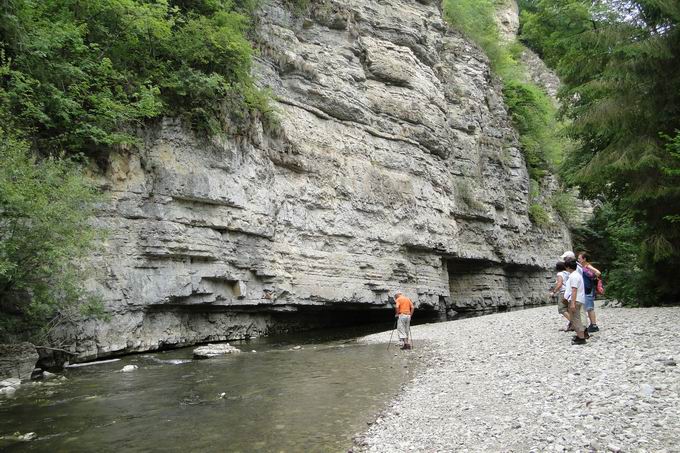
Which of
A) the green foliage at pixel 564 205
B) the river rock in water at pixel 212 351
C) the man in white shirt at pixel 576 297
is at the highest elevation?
the green foliage at pixel 564 205

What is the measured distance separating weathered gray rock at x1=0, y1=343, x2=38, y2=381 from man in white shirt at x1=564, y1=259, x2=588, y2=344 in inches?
490

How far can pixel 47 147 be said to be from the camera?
1463 centimetres

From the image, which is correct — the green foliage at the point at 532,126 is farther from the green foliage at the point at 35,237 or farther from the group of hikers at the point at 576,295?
the green foliage at the point at 35,237

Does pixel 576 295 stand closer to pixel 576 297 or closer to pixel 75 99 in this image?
pixel 576 297

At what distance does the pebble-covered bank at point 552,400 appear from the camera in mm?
4922

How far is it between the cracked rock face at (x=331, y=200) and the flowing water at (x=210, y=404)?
14.5 feet

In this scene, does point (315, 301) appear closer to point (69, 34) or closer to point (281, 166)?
point (281, 166)

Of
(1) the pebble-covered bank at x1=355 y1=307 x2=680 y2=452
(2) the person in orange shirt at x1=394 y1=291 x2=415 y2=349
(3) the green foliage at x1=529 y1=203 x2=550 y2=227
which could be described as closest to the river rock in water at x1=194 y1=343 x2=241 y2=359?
(2) the person in orange shirt at x1=394 y1=291 x2=415 y2=349

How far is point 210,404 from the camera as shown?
8.69 meters

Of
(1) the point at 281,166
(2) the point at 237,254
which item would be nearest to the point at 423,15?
(1) the point at 281,166

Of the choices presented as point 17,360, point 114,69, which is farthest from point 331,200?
point 17,360

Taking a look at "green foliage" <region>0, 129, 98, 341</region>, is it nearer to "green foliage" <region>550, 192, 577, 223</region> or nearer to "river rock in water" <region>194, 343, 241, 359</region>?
"river rock in water" <region>194, 343, 241, 359</region>

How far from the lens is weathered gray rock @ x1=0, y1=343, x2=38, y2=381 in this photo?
1114 cm

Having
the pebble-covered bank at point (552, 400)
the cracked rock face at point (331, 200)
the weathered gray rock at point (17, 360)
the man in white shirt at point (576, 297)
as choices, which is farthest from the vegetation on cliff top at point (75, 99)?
the man in white shirt at point (576, 297)
